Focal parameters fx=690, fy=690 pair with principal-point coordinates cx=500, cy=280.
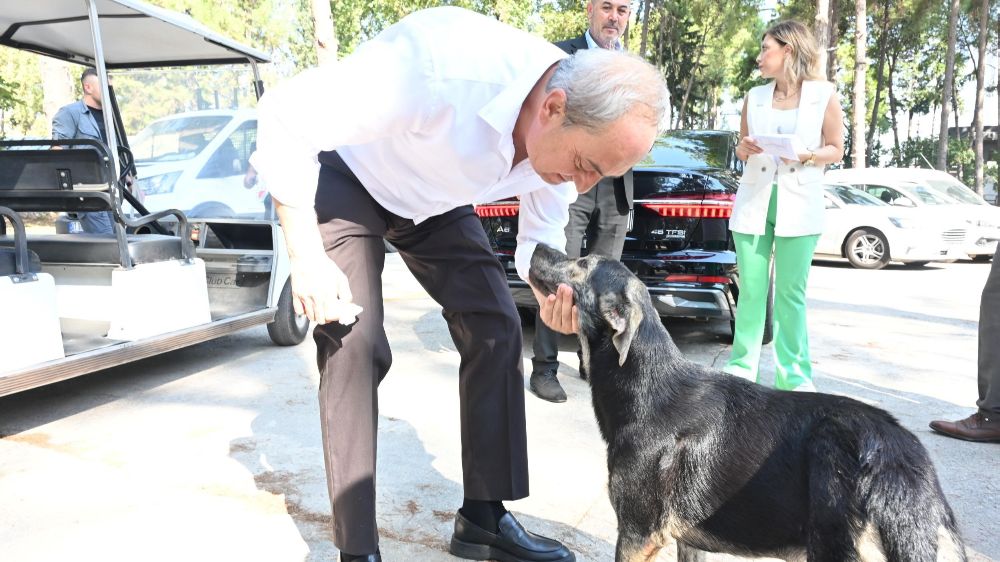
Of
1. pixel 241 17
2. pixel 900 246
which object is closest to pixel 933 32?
pixel 900 246

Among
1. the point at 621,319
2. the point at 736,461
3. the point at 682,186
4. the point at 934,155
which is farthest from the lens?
the point at 934,155

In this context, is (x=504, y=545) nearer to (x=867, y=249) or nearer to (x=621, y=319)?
(x=621, y=319)

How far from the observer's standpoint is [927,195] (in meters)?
13.4

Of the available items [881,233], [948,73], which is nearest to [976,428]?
[881,233]

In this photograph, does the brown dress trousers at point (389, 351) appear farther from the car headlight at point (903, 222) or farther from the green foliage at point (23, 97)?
the car headlight at point (903, 222)

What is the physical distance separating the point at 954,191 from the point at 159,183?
575 inches

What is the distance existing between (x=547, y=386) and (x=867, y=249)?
35.4 feet

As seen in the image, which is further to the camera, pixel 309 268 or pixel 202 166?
pixel 202 166

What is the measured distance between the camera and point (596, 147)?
1943 millimetres

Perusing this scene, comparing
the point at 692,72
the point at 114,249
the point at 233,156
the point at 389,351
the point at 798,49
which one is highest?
the point at 692,72

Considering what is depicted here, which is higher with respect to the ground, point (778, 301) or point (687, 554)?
point (778, 301)

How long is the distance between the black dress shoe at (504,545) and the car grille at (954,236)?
41.3ft

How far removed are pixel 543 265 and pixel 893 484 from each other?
4.55ft

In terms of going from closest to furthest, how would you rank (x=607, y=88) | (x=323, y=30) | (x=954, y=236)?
(x=607, y=88) < (x=323, y=30) < (x=954, y=236)
